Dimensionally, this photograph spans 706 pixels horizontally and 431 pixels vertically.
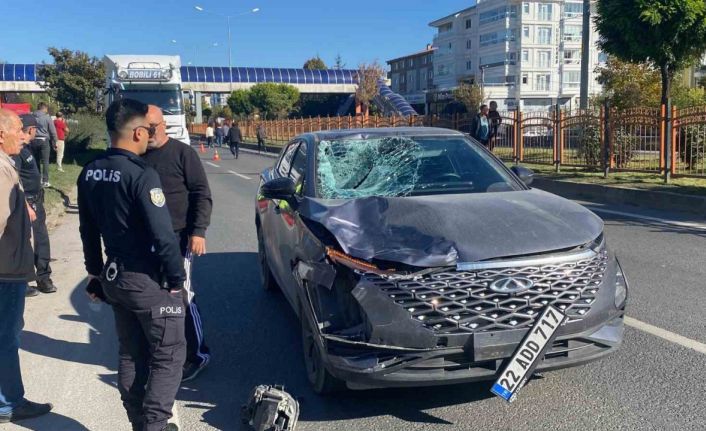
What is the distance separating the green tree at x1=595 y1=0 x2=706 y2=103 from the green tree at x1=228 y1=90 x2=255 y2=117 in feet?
209

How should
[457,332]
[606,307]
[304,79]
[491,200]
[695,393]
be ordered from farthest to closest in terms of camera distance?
[304,79] → [491,200] → [695,393] → [606,307] → [457,332]

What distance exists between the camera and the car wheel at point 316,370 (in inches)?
155

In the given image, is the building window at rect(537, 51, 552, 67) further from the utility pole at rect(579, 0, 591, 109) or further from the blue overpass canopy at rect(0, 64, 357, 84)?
the utility pole at rect(579, 0, 591, 109)

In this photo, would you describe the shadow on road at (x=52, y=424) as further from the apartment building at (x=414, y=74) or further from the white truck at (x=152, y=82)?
the apartment building at (x=414, y=74)

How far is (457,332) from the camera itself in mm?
3389

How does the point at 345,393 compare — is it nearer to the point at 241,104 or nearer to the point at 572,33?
the point at 241,104

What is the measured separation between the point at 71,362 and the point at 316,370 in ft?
6.87

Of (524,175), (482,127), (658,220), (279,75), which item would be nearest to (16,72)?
(279,75)

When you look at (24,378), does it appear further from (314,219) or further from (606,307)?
(606,307)

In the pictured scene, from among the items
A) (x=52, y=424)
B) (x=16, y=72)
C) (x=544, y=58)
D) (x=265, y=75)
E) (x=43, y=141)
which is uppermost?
(x=544, y=58)

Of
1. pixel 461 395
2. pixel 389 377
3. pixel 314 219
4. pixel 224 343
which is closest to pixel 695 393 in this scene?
pixel 461 395

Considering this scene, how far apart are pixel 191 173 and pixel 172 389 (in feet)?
4.91

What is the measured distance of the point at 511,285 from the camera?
11.3 feet

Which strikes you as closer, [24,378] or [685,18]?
[24,378]
